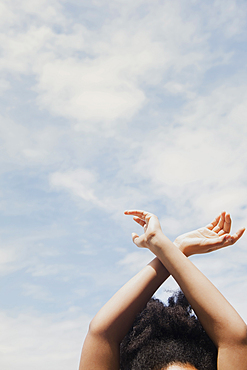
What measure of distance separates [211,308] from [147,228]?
95 cm

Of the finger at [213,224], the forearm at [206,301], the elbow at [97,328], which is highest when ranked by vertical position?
the finger at [213,224]

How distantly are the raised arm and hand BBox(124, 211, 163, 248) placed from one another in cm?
2

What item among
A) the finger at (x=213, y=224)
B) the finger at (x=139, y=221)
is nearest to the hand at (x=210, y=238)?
the finger at (x=213, y=224)

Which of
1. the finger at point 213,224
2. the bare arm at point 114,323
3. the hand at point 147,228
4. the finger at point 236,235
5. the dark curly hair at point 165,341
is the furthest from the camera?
the finger at point 213,224

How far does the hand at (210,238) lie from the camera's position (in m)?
3.33

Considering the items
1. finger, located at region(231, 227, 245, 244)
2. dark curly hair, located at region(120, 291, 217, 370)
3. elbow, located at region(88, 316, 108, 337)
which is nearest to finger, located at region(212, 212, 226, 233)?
finger, located at region(231, 227, 245, 244)

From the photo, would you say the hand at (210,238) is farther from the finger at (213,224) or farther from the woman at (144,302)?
the woman at (144,302)

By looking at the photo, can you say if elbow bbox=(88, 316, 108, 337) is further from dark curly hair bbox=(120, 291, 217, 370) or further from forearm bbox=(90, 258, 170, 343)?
dark curly hair bbox=(120, 291, 217, 370)

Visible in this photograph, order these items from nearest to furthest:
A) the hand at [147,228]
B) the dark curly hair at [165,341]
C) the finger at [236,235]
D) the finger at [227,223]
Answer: the dark curly hair at [165,341] < the hand at [147,228] < the finger at [236,235] < the finger at [227,223]

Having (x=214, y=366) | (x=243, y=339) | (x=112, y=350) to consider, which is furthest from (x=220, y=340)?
(x=112, y=350)

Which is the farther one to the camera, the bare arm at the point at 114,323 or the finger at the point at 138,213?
the finger at the point at 138,213

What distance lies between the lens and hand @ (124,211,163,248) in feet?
10.3

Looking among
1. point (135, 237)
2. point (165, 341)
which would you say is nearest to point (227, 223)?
point (135, 237)

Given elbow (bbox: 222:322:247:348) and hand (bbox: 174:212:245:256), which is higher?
hand (bbox: 174:212:245:256)
